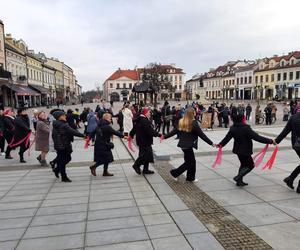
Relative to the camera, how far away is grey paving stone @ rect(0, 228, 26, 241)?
13.5 ft

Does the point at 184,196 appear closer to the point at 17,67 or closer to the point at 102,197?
the point at 102,197

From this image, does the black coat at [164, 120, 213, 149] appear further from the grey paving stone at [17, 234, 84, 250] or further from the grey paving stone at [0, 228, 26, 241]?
the grey paving stone at [0, 228, 26, 241]

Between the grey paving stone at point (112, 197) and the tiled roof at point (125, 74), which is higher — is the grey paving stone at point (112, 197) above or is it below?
below

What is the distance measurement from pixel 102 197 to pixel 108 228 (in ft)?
4.77

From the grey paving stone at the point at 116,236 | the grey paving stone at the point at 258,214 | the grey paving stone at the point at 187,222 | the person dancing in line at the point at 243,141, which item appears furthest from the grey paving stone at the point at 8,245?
the person dancing in line at the point at 243,141

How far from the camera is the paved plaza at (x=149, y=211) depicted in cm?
394

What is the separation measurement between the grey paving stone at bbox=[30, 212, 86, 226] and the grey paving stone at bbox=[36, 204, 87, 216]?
14 centimetres

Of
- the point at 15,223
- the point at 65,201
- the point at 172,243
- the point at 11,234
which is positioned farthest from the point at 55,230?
the point at 172,243

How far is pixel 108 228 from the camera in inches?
171

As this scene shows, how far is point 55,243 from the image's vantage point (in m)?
3.94

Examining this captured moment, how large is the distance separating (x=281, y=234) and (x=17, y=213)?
4.17 metres

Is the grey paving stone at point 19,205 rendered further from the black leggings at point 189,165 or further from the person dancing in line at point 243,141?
the person dancing in line at point 243,141

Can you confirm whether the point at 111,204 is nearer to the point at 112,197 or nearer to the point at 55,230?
the point at 112,197

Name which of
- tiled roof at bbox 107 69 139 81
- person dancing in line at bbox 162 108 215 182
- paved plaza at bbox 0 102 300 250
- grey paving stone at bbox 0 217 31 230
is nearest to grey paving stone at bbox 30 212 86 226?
paved plaza at bbox 0 102 300 250
